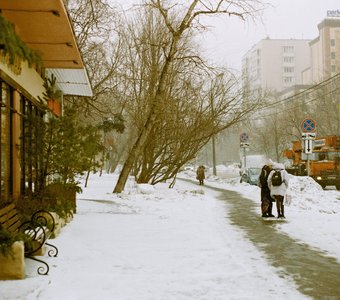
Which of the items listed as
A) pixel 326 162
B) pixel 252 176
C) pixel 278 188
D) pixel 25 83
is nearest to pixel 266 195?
pixel 278 188

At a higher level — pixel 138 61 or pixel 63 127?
pixel 138 61

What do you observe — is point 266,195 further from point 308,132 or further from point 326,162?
point 326,162

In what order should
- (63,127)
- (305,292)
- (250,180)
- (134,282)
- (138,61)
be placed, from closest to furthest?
1. (305,292)
2. (134,282)
3. (63,127)
4. (138,61)
5. (250,180)

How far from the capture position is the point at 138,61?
25391 mm

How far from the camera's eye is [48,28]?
379 inches

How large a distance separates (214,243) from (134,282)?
333 centimetres

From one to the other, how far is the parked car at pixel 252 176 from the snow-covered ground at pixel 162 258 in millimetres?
18896

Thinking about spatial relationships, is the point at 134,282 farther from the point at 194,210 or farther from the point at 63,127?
the point at 194,210

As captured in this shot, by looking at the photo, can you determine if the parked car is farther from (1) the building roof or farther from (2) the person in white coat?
(1) the building roof

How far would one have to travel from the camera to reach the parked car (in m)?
34.3

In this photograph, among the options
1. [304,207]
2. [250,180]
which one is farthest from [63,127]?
[250,180]

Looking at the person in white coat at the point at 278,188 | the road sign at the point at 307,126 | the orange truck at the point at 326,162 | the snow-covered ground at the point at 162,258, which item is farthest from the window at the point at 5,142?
the orange truck at the point at 326,162

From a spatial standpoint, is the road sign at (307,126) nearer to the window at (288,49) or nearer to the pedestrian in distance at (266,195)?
the pedestrian in distance at (266,195)

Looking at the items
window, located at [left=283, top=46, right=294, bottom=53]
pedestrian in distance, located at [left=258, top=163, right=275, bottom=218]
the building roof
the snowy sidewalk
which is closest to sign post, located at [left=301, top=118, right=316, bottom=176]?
pedestrian in distance, located at [left=258, top=163, right=275, bottom=218]
